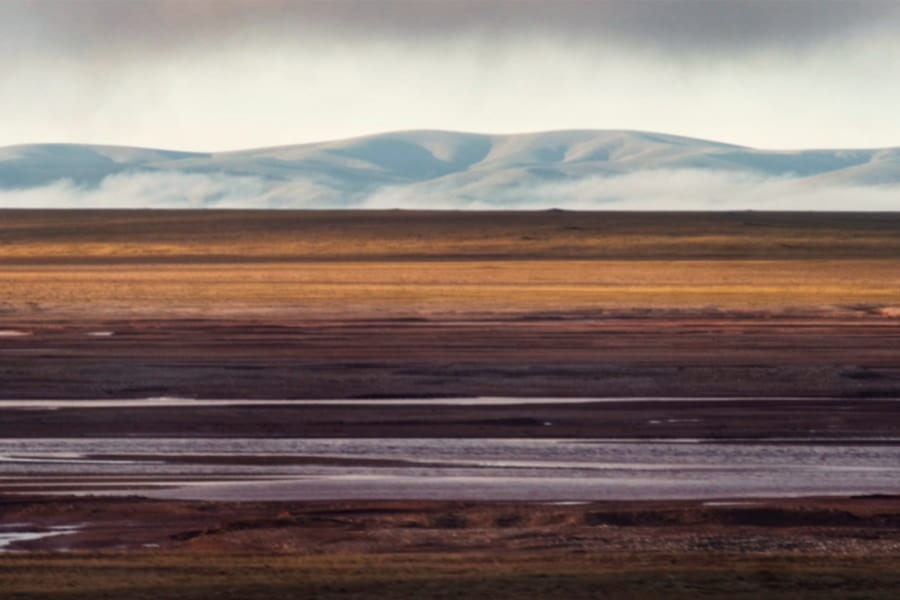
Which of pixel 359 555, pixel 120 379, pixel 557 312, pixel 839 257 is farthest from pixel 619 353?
pixel 839 257

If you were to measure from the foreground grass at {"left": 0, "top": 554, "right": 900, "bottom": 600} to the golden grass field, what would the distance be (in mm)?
37471

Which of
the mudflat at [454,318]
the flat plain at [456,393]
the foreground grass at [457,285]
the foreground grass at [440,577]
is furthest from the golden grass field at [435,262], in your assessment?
the foreground grass at [440,577]

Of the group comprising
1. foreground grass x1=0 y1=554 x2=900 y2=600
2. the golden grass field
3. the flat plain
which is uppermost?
foreground grass x1=0 y1=554 x2=900 y2=600

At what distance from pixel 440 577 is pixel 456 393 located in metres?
16.3

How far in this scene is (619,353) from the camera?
36719 millimetres

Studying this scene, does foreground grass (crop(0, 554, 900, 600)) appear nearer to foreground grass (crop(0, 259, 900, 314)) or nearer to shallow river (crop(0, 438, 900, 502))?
shallow river (crop(0, 438, 900, 502))

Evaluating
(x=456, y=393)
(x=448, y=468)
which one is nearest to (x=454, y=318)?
(x=456, y=393)

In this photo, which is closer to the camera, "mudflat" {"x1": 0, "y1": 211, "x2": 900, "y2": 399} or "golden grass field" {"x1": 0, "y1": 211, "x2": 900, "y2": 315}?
"mudflat" {"x1": 0, "y1": 211, "x2": 900, "y2": 399}

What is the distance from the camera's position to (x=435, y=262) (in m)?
92.7

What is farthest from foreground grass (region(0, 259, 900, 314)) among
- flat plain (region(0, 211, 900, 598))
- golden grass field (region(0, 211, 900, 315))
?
flat plain (region(0, 211, 900, 598))

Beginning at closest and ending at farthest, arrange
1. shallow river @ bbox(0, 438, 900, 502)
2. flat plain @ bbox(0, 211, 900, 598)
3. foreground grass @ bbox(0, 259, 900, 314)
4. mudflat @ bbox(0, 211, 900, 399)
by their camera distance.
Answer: flat plain @ bbox(0, 211, 900, 598) → shallow river @ bbox(0, 438, 900, 502) → mudflat @ bbox(0, 211, 900, 399) → foreground grass @ bbox(0, 259, 900, 314)

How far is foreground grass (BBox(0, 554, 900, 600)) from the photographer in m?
12.4

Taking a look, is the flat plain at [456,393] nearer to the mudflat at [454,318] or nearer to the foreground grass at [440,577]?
the foreground grass at [440,577]

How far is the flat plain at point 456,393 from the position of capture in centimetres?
1341
